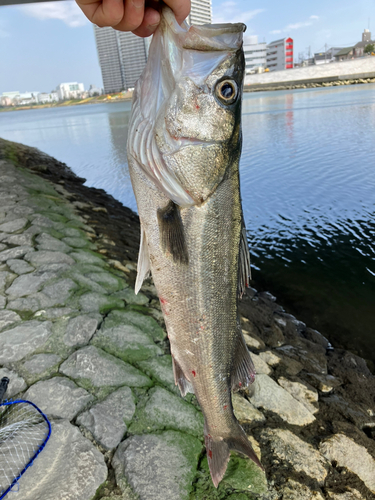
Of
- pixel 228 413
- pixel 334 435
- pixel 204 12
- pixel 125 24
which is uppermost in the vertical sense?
pixel 204 12

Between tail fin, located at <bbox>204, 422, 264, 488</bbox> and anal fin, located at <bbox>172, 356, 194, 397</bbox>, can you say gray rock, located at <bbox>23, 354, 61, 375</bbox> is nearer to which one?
anal fin, located at <bbox>172, 356, 194, 397</bbox>

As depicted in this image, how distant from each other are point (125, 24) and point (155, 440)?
112 inches

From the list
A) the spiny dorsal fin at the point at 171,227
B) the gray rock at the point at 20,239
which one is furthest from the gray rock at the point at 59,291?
the spiny dorsal fin at the point at 171,227

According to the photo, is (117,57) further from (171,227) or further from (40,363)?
(171,227)

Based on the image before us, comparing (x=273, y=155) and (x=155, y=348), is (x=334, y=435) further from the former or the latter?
(x=273, y=155)

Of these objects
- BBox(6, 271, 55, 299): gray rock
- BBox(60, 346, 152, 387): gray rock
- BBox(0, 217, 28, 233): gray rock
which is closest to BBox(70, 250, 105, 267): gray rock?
BBox(6, 271, 55, 299): gray rock

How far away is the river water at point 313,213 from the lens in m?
7.04

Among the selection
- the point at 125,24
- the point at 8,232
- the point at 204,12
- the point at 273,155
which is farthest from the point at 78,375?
the point at 204,12

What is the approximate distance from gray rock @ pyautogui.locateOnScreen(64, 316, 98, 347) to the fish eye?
2796 millimetres

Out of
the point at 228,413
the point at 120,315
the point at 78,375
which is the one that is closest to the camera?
the point at 228,413

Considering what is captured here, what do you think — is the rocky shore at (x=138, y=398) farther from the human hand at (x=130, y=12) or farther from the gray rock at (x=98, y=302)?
the human hand at (x=130, y=12)

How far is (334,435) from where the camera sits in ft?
11.0

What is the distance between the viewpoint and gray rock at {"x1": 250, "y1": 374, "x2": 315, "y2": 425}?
11.5 feet

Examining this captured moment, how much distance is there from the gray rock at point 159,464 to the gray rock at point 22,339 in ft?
4.43
